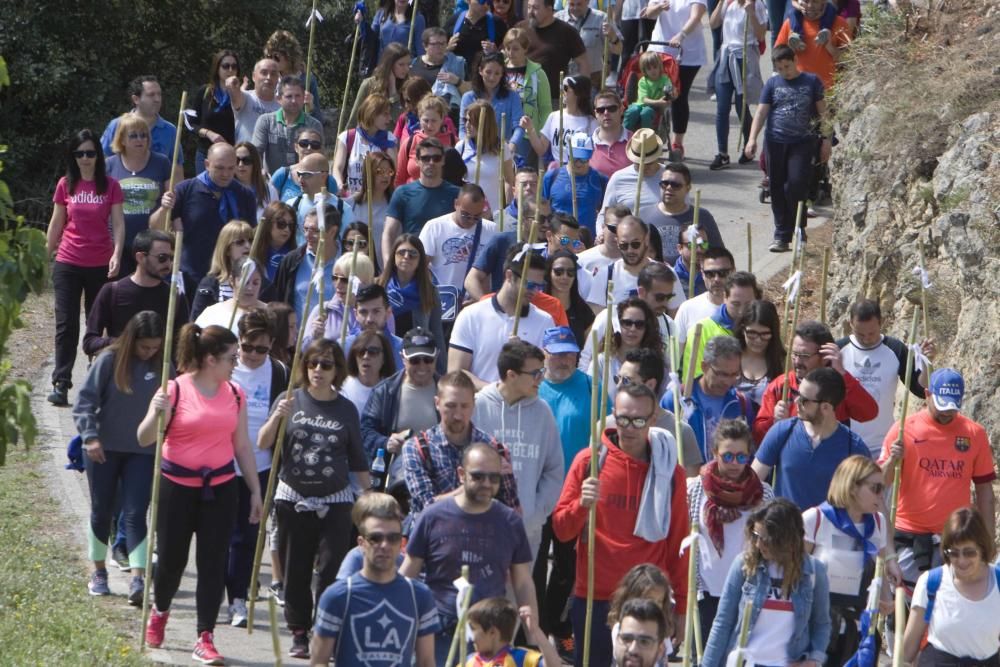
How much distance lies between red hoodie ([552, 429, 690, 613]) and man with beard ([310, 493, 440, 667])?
139 cm

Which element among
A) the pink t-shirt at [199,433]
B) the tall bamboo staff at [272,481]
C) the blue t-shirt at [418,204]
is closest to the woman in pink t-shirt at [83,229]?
the blue t-shirt at [418,204]

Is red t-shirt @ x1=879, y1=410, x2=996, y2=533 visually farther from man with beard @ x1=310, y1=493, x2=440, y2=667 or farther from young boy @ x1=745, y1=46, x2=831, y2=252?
young boy @ x1=745, y1=46, x2=831, y2=252

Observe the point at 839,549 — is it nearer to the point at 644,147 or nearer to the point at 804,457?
the point at 804,457

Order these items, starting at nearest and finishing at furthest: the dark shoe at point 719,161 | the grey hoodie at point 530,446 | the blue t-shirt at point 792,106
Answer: the grey hoodie at point 530,446, the blue t-shirt at point 792,106, the dark shoe at point 719,161

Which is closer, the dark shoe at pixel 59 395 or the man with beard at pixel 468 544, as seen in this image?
the man with beard at pixel 468 544

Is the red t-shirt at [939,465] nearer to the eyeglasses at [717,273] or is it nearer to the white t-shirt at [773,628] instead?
the eyeglasses at [717,273]

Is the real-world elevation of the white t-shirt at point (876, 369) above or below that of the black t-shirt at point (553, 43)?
below

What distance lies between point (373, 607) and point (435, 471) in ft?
4.53

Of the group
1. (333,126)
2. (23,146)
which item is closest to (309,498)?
(23,146)

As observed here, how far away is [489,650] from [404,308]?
14.3 feet

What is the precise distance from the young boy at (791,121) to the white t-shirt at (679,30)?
2.51 m

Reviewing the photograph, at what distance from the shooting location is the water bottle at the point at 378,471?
10078mm

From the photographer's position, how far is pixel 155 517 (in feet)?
31.5

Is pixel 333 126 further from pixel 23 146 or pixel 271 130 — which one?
pixel 271 130
